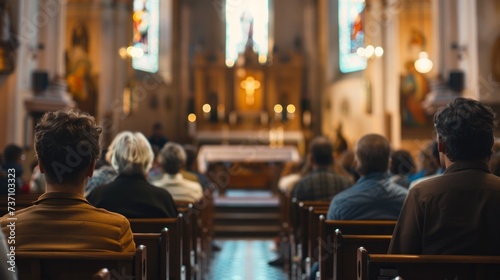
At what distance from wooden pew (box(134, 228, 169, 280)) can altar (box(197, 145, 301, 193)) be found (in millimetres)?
9420

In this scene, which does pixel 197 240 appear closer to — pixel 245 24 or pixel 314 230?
pixel 314 230

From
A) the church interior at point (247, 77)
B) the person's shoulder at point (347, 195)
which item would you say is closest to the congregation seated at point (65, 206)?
the person's shoulder at point (347, 195)

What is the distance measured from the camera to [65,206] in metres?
2.27

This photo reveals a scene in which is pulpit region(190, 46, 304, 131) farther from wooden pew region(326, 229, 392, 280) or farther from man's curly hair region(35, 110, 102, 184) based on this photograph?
man's curly hair region(35, 110, 102, 184)

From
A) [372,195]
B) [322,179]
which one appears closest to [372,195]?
[372,195]

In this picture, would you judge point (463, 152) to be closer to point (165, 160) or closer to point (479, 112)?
point (479, 112)

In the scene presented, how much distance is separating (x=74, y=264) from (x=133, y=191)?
1.62 metres

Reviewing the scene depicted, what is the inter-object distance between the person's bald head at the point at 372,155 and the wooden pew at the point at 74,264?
→ 6.28 ft

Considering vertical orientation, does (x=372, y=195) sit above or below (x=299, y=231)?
above

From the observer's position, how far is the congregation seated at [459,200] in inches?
93.6

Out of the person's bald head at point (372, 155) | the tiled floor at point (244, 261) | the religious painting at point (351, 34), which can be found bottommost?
the tiled floor at point (244, 261)

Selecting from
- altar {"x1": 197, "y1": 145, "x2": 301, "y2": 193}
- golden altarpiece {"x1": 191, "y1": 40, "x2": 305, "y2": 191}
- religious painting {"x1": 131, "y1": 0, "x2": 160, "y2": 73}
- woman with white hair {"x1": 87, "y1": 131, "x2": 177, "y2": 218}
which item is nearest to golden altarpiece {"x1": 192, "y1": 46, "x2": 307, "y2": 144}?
golden altarpiece {"x1": 191, "y1": 40, "x2": 305, "y2": 191}

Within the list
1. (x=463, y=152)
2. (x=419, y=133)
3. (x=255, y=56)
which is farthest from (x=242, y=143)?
(x=463, y=152)

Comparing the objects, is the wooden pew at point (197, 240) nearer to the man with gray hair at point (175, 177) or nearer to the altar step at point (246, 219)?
the man with gray hair at point (175, 177)
